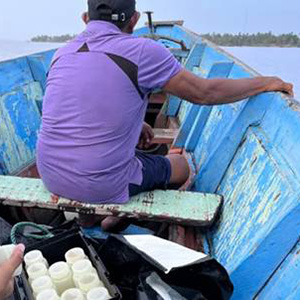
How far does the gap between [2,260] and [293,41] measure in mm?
5842

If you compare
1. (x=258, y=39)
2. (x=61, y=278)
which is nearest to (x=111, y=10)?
(x=61, y=278)

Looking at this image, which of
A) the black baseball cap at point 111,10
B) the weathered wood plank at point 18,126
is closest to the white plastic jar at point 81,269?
the black baseball cap at point 111,10

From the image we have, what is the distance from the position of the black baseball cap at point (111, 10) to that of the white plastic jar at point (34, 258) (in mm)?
1109

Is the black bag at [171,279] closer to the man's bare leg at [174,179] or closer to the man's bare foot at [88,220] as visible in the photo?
the man's bare leg at [174,179]

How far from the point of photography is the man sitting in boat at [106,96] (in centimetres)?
171

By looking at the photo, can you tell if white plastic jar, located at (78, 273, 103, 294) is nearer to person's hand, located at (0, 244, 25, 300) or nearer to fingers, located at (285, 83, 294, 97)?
person's hand, located at (0, 244, 25, 300)

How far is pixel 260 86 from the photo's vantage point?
183 cm

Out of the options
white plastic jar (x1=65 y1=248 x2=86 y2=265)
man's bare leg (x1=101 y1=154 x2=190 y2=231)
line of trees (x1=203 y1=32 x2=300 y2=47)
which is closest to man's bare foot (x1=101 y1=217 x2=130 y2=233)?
man's bare leg (x1=101 y1=154 x2=190 y2=231)

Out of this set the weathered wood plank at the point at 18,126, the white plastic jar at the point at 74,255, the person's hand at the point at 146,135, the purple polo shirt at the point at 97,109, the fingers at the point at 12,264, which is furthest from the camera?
the weathered wood plank at the point at 18,126

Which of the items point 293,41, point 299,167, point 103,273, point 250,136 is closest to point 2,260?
point 103,273

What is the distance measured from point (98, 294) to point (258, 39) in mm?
6654

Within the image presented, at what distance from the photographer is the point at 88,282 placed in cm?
127

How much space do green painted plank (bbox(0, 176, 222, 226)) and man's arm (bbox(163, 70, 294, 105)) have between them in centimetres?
50

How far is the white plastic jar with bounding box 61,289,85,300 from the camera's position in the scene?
3.92ft
